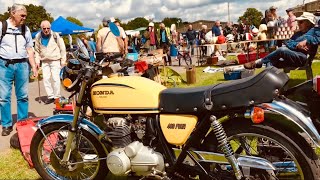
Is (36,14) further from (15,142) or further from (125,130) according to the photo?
(125,130)

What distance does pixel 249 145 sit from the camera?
2783 mm

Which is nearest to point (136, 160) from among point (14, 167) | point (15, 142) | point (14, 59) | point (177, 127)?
point (177, 127)

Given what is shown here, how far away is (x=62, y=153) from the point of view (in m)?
3.54

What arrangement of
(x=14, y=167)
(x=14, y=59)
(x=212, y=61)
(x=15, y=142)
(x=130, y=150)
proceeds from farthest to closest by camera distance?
(x=212, y=61) → (x=14, y=59) → (x=15, y=142) → (x=14, y=167) → (x=130, y=150)

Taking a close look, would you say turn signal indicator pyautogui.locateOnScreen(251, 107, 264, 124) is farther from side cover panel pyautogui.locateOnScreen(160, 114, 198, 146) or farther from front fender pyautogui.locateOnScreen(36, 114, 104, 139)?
front fender pyautogui.locateOnScreen(36, 114, 104, 139)

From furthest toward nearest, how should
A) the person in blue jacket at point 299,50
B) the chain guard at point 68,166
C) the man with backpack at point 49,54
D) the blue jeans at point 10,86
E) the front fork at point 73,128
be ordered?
the man with backpack at point 49,54 < the person in blue jacket at point 299,50 < the blue jeans at point 10,86 < the chain guard at point 68,166 < the front fork at point 73,128

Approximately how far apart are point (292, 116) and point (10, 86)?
4.50 metres

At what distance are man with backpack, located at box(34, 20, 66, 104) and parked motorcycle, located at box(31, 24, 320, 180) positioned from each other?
4.46m

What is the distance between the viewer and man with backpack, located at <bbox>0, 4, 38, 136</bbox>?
5426 mm

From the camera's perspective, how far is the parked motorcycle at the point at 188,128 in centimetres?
256

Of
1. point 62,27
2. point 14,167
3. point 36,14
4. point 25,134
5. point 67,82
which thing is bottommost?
point 14,167

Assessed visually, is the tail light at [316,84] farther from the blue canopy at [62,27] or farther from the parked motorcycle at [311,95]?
the blue canopy at [62,27]

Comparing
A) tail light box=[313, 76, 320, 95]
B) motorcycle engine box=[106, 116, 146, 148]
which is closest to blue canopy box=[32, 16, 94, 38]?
motorcycle engine box=[106, 116, 146, 148]

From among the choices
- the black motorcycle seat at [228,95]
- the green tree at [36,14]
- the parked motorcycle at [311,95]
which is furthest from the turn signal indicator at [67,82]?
the green tree at [36,14]
